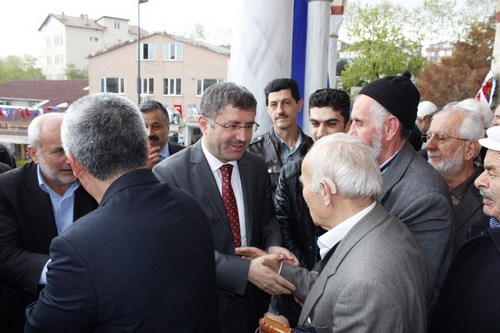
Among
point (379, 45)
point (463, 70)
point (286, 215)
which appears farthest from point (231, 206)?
point (379, 45)

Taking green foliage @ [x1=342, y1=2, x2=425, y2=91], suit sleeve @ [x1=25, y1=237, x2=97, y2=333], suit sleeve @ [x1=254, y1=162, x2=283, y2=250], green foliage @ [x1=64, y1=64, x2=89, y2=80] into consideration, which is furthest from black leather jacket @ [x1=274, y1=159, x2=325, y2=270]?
green foliage @ [x1=64, y1=64, x2=89, y2=80]

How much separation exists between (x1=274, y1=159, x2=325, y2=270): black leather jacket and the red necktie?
0.59 meters

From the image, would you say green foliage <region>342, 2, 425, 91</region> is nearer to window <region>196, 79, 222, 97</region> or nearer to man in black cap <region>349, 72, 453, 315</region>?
window <region>196, 79, 222, 97</region>

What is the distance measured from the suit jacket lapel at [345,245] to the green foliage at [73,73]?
70576 mm

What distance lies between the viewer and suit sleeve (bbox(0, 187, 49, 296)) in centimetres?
199

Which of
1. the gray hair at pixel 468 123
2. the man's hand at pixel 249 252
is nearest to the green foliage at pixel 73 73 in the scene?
the gray hair at pixel 468 123

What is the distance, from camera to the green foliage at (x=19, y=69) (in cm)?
6619

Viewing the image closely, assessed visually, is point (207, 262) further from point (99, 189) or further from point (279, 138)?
point (279, 138)

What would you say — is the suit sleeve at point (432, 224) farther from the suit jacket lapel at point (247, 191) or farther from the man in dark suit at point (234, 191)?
the suit jacket lapel at point (247, 191)

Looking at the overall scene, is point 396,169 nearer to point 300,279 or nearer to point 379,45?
point 300,279

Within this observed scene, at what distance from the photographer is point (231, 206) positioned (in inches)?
95.1

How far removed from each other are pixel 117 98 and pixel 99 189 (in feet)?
1.15

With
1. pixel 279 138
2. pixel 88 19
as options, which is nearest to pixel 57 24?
pixel 88 19

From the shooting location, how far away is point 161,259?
54.0 inches
